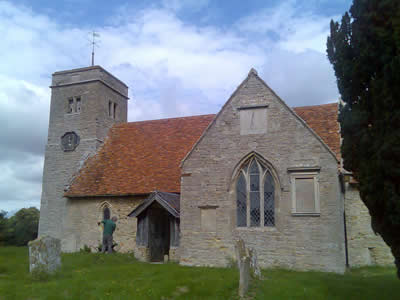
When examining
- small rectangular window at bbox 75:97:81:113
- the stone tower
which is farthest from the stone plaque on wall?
small rectangular window at bbox 75:97:81:113

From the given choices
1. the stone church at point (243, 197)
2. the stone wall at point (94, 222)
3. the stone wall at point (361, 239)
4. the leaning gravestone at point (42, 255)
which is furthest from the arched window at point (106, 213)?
the stone wall at point (361, 239)

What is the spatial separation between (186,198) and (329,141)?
680 cm

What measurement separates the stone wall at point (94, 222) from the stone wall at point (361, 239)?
10.4 metres

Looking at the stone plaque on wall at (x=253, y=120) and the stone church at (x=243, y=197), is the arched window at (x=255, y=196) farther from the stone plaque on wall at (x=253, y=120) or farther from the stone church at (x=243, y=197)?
the stone plaque on wall at (x=253, y=120)

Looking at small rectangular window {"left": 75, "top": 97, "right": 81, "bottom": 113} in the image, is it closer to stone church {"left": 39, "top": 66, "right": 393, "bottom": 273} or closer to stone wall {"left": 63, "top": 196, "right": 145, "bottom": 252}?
stone church {"left": 39, "top": 66, "right": 393, "bottom": 273}

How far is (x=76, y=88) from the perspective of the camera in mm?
25844

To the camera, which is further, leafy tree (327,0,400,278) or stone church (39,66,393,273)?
stone church (39,66,393,273)

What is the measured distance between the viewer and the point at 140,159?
2286 centimetres

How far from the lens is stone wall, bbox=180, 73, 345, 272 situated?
14.5 meters

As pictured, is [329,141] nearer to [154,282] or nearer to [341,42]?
[341,42]

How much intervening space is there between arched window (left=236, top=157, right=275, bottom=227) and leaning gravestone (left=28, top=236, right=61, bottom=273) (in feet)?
23.7

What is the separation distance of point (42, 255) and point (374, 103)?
37.0 ft

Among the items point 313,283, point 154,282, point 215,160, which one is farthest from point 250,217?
point 154,282

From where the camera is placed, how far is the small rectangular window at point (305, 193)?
1477 centimetres
